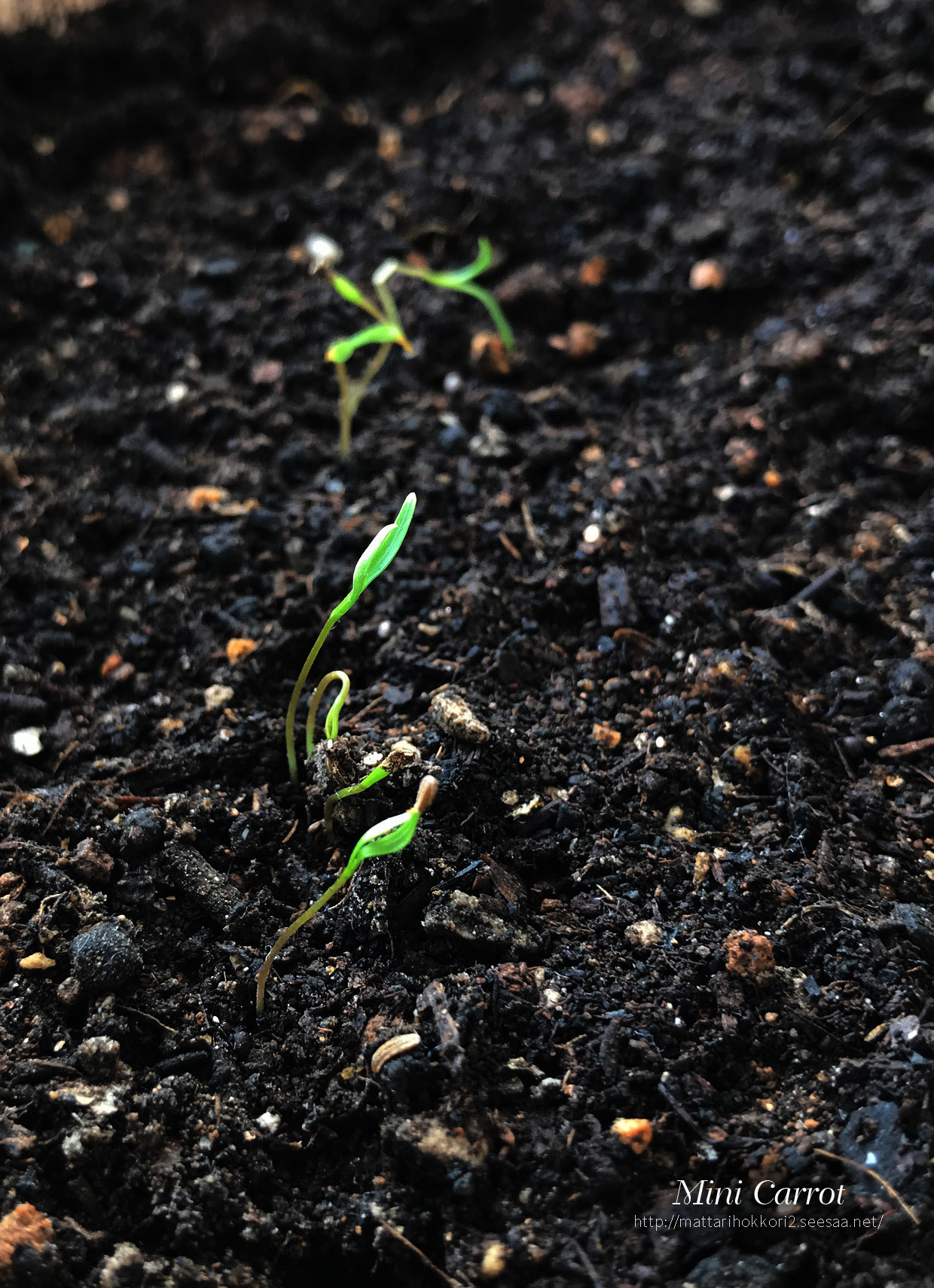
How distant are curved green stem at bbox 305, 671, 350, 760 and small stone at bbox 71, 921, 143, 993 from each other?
281 millimetres

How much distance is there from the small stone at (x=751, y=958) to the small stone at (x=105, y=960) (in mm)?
608

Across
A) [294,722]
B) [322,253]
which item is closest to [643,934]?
[294,722]

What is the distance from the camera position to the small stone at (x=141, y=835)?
100cm

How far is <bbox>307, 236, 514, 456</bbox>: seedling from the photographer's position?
1.32 metres

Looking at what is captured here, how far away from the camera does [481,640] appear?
1.17 metres

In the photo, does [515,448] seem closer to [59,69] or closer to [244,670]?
[244,670]

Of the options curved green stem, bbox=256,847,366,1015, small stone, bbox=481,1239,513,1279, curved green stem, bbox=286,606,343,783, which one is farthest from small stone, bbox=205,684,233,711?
small stone, bbox=481,1239,513,1279

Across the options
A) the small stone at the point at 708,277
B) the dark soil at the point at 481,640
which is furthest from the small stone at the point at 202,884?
the small stone at the point at 708,277

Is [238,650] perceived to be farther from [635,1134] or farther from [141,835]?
[635,1134]

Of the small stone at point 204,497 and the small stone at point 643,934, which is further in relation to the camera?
the small stone at point 204,497

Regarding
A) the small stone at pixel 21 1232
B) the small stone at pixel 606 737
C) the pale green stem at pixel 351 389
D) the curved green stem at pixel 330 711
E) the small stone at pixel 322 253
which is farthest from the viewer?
the small stone at pixel 322 253

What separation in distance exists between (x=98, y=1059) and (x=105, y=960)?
93mm

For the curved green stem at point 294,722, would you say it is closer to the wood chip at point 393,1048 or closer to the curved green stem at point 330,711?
the curved green stem at point 330,711

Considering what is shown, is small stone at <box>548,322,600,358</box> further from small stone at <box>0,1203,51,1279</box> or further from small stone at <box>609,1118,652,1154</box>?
small stone at <box>0,1203,51,1279</box>
